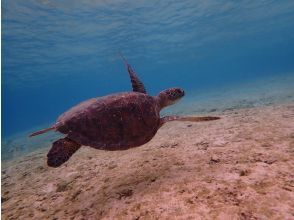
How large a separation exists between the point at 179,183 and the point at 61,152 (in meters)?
1.63

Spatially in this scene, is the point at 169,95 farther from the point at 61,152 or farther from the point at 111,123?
the point at 61,152

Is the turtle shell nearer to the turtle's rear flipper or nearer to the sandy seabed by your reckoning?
the turtle's rear flipper

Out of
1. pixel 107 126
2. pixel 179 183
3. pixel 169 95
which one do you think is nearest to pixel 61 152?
pixel 107 126

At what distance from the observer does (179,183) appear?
2926mm

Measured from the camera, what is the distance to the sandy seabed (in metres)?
2.31

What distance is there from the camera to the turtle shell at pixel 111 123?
3238mm

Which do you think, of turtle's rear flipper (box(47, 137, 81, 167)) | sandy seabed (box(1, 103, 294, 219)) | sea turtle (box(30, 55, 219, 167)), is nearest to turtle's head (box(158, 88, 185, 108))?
sea turtle (box(30, 55, 219, 167))

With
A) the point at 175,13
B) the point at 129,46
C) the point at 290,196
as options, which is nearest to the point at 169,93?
the point at 290,196

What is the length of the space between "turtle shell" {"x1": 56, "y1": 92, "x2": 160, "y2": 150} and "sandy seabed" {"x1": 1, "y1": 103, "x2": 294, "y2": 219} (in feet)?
2.02

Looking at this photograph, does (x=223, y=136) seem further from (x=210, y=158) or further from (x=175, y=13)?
(x=175, y=13)

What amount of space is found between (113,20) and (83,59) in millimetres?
15742

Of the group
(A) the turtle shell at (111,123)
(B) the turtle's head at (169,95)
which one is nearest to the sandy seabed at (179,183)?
(A) the turtle shell at (111,123)

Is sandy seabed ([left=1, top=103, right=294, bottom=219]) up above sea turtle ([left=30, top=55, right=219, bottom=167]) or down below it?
below

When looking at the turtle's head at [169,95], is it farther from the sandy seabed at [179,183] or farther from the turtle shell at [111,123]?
the sandy seabed at [179,183]
